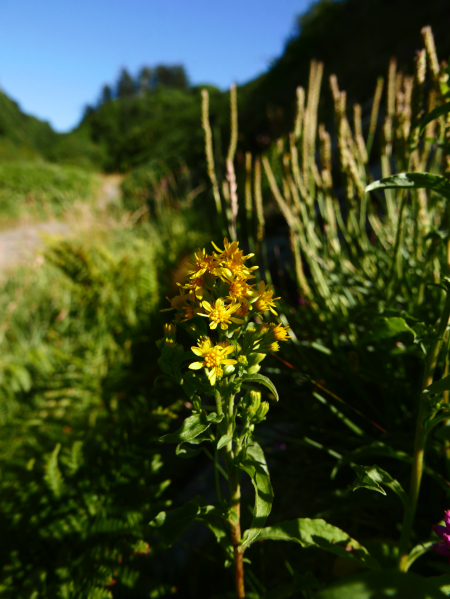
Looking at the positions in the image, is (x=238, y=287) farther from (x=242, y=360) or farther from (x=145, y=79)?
(x=145, y=79)

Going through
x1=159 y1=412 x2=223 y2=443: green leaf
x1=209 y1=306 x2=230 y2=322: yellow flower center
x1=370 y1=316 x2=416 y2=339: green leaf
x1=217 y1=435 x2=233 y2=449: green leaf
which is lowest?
x1=217 y1=435 x2=233 y2=449: green leaf

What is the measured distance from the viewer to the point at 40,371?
2207mm

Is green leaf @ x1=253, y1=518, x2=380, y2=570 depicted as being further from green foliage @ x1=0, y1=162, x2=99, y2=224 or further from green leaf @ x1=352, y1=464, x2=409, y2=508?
green foliage @ x1=0, y1=162, x2=99, y2=224

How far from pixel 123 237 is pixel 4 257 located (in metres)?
2.24

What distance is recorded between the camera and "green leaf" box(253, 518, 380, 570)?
0.71 metres

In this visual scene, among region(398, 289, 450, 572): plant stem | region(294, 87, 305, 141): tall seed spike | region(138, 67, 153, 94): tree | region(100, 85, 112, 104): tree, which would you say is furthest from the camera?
region(100, 85, 112, 104): tree

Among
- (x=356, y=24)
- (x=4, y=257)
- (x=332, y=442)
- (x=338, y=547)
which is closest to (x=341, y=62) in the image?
(x=356, y=24)

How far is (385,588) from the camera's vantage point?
1.25ft

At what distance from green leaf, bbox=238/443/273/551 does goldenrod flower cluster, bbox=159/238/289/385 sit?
172mm

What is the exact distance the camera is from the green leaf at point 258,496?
68 cm

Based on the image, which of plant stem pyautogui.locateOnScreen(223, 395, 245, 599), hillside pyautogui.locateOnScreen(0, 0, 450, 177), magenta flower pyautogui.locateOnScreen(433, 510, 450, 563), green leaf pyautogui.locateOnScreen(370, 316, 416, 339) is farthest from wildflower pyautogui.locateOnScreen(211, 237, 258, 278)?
hillside pyautogui.locateOnScreen(0, 0, 450, 177)

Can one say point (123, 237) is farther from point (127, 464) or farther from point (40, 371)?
point (127, 464)

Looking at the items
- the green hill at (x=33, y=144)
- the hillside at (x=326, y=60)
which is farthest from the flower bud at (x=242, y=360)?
the green hill at (x=33, y=144)

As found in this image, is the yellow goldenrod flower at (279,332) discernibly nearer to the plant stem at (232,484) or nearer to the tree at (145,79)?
the plant stem at (232,484)
